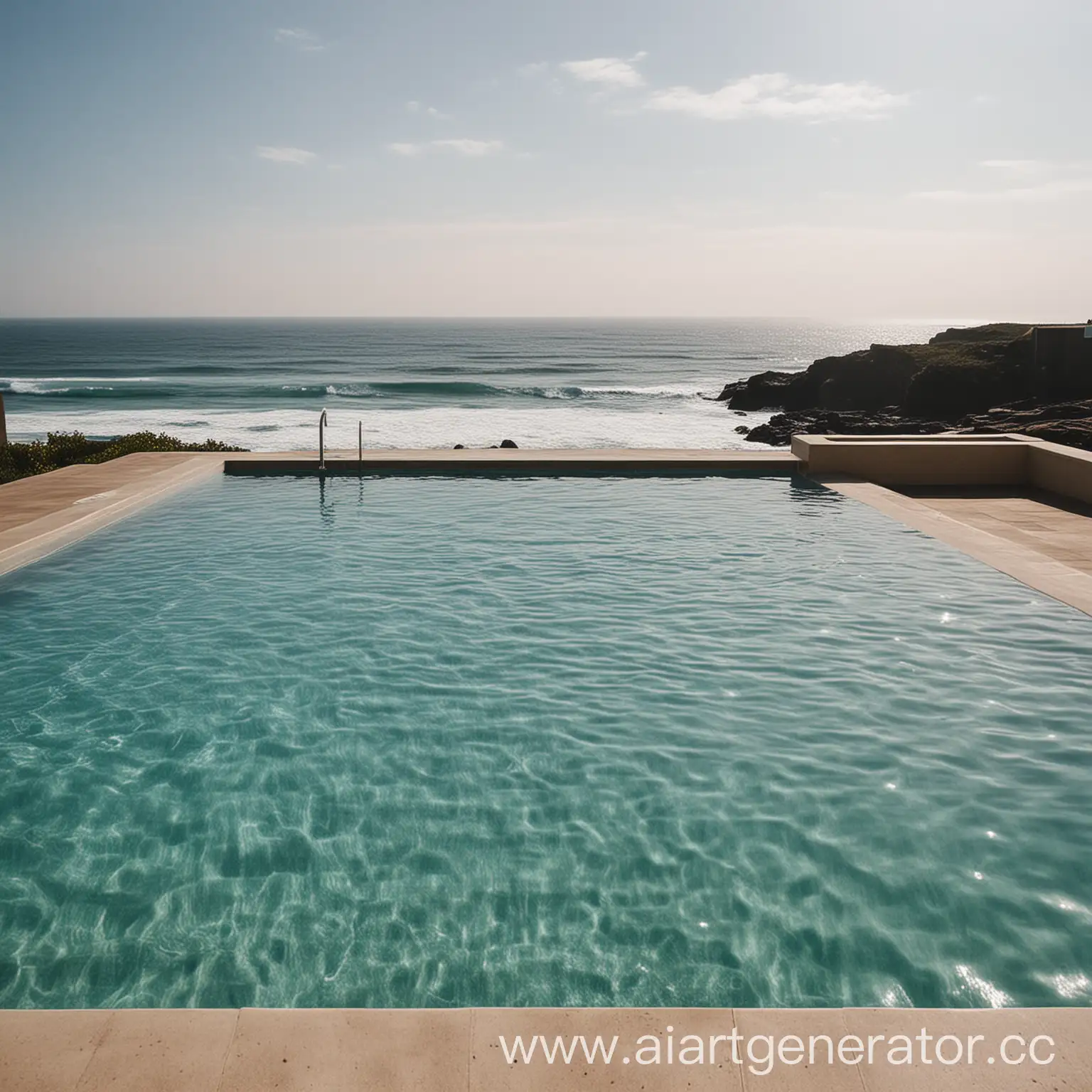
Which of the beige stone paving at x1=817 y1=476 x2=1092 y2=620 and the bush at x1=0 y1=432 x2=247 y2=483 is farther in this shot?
the bush at x1=0 y1=432 x2=247 y2=483

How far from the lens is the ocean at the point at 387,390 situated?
3450 cm

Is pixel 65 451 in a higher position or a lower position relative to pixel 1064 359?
lower

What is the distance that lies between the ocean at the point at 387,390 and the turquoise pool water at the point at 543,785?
2317cm

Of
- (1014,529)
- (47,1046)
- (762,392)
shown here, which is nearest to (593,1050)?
(47,1046)

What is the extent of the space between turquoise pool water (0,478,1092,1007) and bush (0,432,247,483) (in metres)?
6.76

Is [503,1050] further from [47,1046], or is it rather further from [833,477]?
[833,477]

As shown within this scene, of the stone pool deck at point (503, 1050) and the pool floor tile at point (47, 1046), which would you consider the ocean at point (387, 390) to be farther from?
the pool floor tile at point (47, 1046)

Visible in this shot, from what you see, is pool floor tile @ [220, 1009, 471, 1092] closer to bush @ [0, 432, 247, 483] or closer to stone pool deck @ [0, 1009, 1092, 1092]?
stone pool deck @ [0, 1009, 1092, 1092]

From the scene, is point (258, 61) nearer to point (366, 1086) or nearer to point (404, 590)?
point (404, 590)

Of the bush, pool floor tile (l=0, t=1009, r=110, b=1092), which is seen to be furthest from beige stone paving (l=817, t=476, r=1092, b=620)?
the bush

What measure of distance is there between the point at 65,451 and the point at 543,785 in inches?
539

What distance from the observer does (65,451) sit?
15.1 meters

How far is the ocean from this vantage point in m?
34.5

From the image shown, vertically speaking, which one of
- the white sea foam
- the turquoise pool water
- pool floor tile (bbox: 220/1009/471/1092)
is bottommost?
the white sea foam
